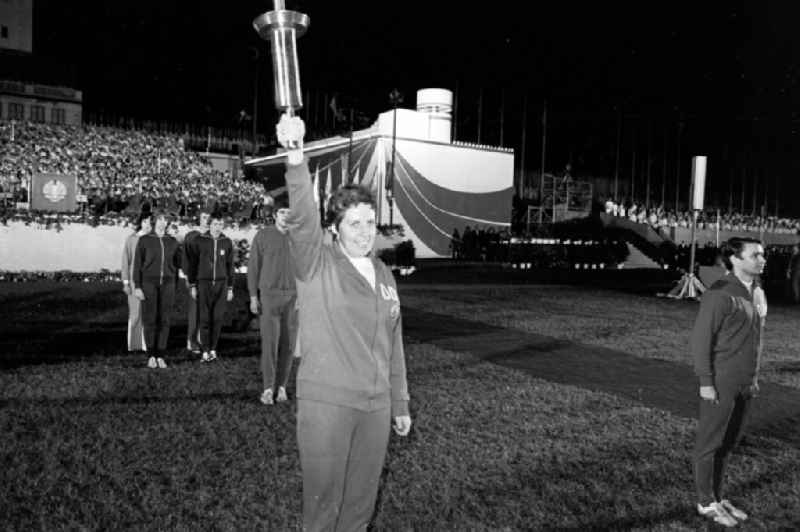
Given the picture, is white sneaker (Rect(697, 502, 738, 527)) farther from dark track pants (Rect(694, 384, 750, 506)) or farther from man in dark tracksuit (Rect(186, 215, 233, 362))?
man in dark tracksuit (Rect(186, 215, 233, 362))

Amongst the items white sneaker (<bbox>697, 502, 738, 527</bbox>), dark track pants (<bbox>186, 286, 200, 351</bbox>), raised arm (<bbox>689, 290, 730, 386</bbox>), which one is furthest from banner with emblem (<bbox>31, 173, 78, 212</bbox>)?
white sneaker (<bbox>697, 502, 738, 527</bbox>)

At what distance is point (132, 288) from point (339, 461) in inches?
290

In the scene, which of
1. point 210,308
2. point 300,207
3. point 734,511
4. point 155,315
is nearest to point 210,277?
point 210,308

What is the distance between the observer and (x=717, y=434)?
4.82 m

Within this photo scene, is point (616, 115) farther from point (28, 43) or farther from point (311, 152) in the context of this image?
point (28, 43)

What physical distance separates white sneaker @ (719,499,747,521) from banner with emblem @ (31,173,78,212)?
69.4 feet

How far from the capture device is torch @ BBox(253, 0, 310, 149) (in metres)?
2.64

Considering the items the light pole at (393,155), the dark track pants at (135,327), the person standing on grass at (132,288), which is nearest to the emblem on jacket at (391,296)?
the person standing on grass at (132,288)

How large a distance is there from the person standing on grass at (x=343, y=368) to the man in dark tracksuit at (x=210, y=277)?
6.42m

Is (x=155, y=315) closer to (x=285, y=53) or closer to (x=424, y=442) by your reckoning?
(x=424, y=442)

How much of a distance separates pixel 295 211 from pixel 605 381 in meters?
7.50

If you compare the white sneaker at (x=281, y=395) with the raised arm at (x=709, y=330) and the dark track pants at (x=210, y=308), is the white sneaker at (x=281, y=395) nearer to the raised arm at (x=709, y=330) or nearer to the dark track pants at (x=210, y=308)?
the dark track pants at (x=210, y=308)

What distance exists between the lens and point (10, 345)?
34.3ft

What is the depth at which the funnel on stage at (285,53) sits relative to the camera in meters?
2.64
